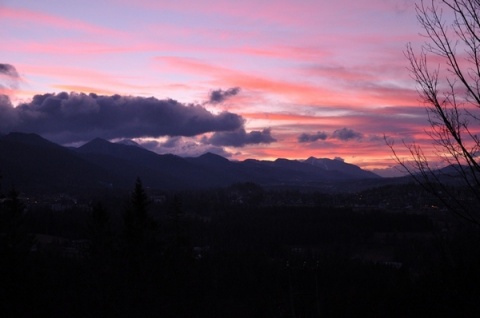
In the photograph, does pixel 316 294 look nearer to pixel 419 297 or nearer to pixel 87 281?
pixel 87 281

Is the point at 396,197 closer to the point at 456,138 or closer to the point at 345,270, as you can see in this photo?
the point at 345,270

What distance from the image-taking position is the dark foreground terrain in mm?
15825

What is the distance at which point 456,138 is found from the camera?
19.8ft

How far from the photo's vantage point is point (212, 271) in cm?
4734

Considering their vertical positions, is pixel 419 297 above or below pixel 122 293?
above

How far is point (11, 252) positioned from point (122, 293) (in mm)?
6094

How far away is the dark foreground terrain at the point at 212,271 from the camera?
Result: 1583cm

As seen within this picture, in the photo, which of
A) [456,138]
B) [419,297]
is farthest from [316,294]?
[456,138]

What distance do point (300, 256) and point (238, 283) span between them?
16507 mm

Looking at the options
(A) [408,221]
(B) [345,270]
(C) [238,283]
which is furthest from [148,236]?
(A) [408,221]

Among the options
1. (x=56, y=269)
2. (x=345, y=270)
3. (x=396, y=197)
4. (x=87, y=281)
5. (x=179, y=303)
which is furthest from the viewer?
(x=396, y=197)

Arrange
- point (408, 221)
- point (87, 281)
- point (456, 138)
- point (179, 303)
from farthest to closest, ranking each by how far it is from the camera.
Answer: point (408, 221) < point (179, 303) < point (87, 281) < point (456, 138)

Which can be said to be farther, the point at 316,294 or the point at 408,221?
the point at 408,221

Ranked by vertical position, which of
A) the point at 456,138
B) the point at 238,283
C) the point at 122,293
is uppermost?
the point at 456,138
